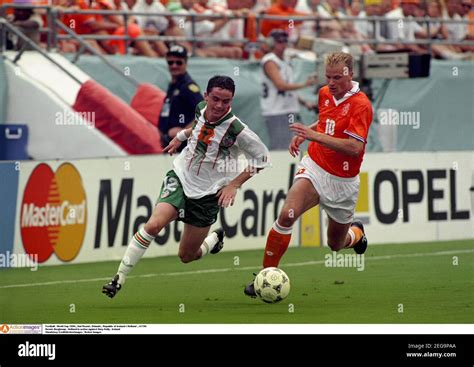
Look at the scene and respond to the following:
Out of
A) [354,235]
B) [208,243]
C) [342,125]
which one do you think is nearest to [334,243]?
[354,235]

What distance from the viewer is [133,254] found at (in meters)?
13.9

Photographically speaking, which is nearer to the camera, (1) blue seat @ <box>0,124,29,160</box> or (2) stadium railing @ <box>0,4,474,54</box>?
(1) blue seat @ <box>0,124,29,160</box>

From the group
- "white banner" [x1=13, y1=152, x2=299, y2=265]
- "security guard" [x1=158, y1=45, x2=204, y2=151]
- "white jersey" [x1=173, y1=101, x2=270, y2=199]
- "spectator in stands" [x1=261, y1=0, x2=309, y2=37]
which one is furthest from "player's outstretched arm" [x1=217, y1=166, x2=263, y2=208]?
"spectator in stands" [x1=261, y1=0, x2=309, y2=37]

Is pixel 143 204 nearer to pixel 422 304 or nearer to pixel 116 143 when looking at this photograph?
pixel 116 143

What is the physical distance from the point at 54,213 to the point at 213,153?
4.24m

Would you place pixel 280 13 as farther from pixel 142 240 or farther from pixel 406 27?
pixel 142 240

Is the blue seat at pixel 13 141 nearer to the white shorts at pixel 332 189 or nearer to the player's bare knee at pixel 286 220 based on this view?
the white shorts at pixel 332 189

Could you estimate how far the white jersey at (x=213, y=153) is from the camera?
14.4 m

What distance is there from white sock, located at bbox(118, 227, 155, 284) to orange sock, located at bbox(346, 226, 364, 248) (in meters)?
2.89

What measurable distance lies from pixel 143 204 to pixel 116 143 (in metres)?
2.37

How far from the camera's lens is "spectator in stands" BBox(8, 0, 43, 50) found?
71.8 feet

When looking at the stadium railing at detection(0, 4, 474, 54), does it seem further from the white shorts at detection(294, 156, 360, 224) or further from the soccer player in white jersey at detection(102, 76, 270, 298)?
the white shorts at detection(294, 156, 360, 224)

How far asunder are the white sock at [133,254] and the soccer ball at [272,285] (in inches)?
46.3

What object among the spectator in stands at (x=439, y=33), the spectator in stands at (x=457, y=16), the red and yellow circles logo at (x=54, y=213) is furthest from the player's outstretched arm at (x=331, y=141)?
the spectator in stands at (x=457, y=16)
